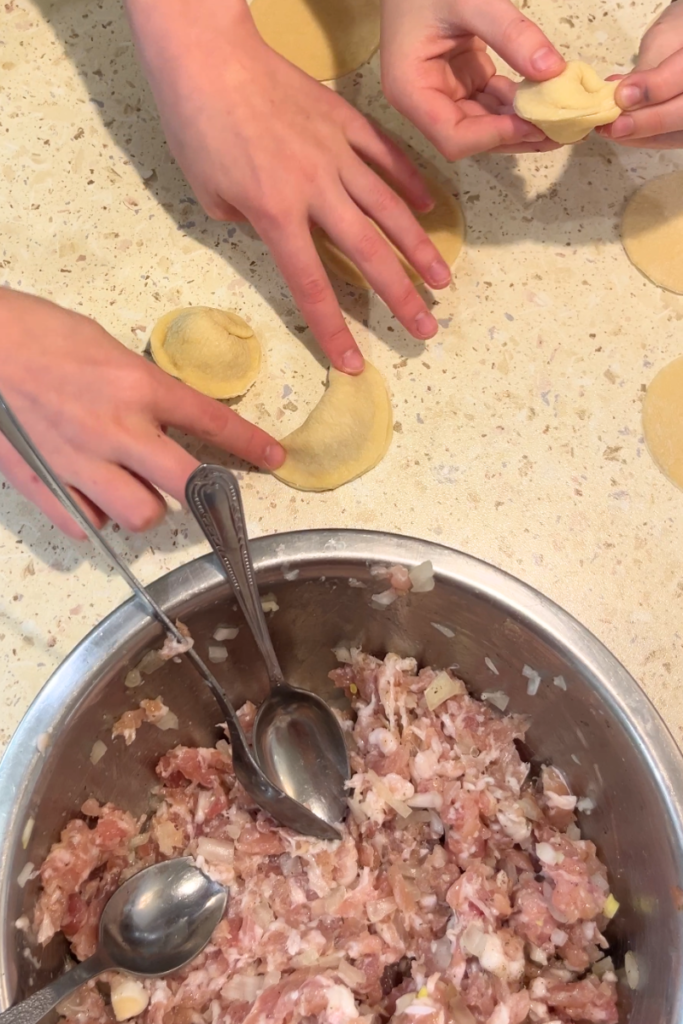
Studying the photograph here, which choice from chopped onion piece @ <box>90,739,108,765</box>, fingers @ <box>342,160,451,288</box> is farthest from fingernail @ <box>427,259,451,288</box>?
chopped onion piece @ <box>90,739,108,765</box>

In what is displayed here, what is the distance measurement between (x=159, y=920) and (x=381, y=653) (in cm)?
29

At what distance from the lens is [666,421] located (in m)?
0.70

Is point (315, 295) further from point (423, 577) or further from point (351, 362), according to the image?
point (423, 577)

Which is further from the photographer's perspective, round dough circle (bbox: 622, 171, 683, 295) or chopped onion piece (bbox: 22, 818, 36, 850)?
round dough circle (bbox: 622, 171, 683, 295)

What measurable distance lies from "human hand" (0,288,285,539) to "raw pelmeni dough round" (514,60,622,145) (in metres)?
0.37

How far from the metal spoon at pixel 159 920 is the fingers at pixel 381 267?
537 mm

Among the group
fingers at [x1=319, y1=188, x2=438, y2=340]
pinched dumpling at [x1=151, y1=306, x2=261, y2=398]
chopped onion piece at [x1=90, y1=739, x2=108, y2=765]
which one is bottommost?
chopped onion piece at [x1=90, y1=739, x2=108, y2=765]

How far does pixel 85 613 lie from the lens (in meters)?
0.64

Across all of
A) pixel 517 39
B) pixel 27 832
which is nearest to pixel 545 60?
pixel 517 39

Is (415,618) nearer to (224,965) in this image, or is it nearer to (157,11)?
(224,965)

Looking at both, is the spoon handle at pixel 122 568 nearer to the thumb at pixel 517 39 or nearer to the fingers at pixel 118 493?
the fingers at pixel 118 493

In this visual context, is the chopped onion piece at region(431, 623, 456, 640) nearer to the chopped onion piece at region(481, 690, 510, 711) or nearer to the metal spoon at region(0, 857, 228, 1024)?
the chopped onion piece at region(481, 690, 510, 711)

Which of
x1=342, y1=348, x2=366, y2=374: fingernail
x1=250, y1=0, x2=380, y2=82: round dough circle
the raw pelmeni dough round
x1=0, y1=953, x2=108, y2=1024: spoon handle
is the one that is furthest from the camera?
x1=250, y1=0, x2=380, y2=82: round dough circle

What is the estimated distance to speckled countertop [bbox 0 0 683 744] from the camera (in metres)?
0.66
